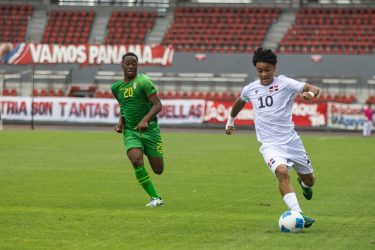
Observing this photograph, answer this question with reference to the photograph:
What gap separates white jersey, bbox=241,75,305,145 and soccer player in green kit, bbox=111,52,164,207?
2.67 m

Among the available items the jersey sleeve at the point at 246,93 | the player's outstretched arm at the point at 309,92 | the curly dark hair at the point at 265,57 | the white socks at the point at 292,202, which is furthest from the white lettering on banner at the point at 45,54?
the white socks at the point at 292,202

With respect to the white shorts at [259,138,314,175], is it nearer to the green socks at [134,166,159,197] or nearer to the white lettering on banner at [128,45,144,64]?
the green socks at [134,166,159,197]

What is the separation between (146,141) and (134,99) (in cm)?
67

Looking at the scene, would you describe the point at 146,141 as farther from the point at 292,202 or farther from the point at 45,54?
the point at 45,54

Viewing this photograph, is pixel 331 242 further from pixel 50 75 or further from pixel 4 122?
pixel 50 75

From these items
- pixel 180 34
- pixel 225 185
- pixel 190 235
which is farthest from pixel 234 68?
pixel 190 235

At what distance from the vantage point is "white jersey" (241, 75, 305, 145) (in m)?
11.8

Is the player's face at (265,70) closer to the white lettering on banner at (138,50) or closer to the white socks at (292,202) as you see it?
the white socks at (292,202)

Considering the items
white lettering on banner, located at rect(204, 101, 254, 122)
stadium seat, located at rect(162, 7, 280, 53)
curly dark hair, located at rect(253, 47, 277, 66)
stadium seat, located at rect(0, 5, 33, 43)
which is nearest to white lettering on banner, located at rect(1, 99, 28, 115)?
white lettering on banner, located at rect(204, 101, 254, 122)

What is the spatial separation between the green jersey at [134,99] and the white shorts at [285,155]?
3.05 metres

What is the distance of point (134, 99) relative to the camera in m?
14.3

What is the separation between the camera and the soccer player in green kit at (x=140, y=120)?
555 inches

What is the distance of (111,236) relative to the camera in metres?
10.3

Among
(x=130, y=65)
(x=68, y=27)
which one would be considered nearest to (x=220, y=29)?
(x=68, y=27)
